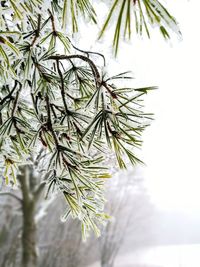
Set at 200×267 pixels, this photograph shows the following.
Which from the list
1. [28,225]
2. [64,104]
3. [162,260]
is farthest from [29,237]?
[162,260]

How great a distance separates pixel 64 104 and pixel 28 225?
13.8 ft

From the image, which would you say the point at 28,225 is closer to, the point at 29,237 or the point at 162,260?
the point at 29,237

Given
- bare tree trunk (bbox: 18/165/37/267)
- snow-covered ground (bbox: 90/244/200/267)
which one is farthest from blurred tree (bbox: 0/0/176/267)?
snow-covered ground (bbox: 90/244/200/267)

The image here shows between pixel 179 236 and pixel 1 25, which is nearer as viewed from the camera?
pixel 1 25

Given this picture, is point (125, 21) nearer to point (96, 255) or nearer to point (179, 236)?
point (96, 255)

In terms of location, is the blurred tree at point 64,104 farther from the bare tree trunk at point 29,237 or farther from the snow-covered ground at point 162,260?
the snow-covered ground at point 162,260

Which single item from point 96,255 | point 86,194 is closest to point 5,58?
point 86,194

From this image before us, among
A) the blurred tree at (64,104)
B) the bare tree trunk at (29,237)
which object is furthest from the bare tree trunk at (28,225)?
the blurred tree at (64,104)

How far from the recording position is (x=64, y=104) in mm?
1127

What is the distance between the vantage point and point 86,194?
4.47 feet

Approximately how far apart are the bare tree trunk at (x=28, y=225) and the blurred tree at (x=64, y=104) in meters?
3.70

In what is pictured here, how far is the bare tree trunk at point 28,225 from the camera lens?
4.84m

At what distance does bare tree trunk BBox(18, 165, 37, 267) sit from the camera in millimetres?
4844

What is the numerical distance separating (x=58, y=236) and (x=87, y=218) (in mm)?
9508
